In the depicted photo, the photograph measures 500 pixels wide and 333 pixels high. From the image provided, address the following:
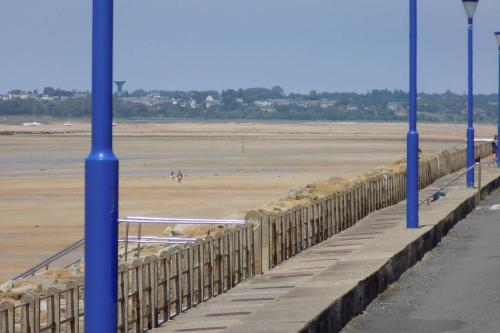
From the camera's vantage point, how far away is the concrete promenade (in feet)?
38.6

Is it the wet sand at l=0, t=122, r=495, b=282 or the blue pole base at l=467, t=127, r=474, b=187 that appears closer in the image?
the blue pole base at l=467, t=127, r=474, b=187

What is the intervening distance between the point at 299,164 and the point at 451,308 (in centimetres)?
5845

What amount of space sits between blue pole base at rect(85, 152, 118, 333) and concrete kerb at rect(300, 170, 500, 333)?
2956 mm

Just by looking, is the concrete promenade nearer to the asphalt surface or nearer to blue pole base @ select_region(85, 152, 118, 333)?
the asphalt surface

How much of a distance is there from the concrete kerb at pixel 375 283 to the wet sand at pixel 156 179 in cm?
931

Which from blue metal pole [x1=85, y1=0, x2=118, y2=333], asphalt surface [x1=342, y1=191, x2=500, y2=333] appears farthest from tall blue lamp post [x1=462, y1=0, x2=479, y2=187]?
blue metal pole [x1=85, y1=0, x2=118, y2=333]

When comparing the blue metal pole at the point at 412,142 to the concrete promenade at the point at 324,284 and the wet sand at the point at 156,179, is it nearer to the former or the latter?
the concrete promenade at the point at 324,284

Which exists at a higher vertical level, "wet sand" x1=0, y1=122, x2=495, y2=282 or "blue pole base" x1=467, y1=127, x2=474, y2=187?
"blue pole base" x1=467, y1=127, x2=474, y2=187

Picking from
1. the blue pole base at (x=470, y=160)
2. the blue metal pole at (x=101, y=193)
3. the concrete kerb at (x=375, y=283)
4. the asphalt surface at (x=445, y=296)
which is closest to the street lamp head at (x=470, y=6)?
the blue pole base at (x=470, y=160)

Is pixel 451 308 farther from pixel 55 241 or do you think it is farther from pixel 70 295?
pixel 55 241

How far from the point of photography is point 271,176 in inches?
2372

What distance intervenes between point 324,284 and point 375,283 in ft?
3.81

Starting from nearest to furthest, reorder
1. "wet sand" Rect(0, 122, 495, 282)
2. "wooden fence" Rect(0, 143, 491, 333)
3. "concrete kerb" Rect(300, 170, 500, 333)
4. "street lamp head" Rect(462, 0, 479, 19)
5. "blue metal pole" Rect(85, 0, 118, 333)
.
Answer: "blue metal pole" Rect(85, 0, 118, 333)
"wooden fence" Rect(0, 143, 491, 333)
"concrete kerb" Rect(300, 170, 500, 333)
"street lamp head" Rect(462, 0, 479, 19)
"wet sand" Rect(0, 122, 495, 282)

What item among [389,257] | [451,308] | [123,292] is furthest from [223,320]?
[389,257]
